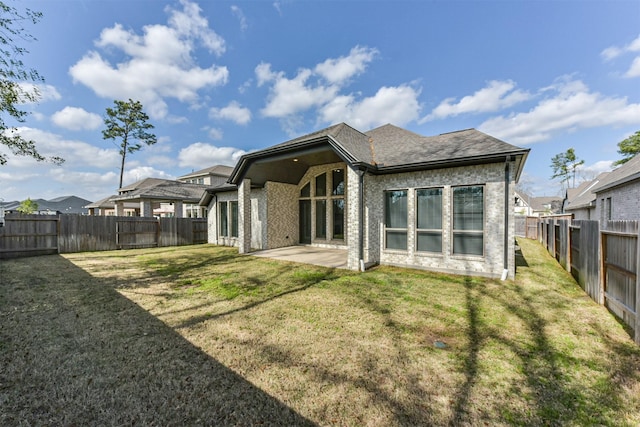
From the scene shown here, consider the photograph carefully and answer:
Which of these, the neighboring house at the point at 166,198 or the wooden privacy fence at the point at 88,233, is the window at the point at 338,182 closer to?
the wooden privacy fence at the point at 88,233

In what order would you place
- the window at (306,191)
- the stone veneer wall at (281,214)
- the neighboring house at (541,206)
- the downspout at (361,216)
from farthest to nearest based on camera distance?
the neighboring house at (541,206), the window at (306,191), the stone veneer wall at (281,214), the downspout at (361,216)

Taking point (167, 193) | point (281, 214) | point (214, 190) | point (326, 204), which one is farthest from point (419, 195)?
point (167, 193)

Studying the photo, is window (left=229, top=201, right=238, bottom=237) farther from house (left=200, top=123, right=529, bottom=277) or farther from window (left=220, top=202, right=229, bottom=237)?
house (left=200, top=123, right=529, bottom=277)

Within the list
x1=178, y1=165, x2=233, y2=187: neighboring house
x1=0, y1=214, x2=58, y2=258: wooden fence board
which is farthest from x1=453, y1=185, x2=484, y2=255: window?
x1=178, y1=165, x2=233, y2=187: neighboring house

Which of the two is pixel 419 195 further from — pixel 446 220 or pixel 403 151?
pixel 403 151

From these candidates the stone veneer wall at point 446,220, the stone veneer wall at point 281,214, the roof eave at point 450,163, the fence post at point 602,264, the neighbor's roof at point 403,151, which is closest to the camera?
the fence post at point 602,264

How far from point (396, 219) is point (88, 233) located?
15.3m

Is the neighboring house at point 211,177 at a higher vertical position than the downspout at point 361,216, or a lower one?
higher

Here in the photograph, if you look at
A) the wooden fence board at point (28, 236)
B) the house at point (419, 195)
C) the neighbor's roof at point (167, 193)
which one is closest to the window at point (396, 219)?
the house at point (419, 195)

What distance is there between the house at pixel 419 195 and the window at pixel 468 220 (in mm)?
25

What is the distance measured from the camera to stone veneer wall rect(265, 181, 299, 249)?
1256 cm

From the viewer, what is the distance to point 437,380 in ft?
9.21

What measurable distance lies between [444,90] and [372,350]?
17105 millimetres

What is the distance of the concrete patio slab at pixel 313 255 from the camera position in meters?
9.27
